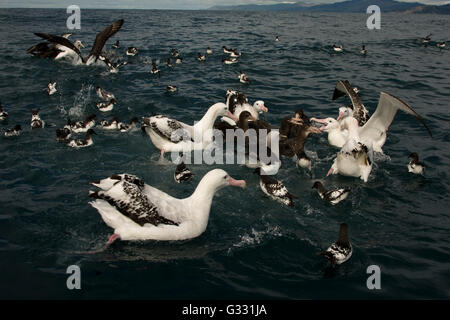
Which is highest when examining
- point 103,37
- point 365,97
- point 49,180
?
point 103,37

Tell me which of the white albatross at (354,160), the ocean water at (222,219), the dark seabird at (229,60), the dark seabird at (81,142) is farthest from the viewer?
the dark seabird at (229,60)

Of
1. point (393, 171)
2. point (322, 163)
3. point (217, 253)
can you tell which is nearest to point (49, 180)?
point (217, 253)

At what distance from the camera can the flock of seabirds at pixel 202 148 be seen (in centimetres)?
667

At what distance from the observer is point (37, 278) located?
230 inches

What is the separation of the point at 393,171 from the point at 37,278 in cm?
916

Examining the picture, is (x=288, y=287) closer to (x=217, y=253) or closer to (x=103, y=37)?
(x=217, y=253)

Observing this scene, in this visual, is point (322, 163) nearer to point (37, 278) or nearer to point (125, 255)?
point (125, 255)

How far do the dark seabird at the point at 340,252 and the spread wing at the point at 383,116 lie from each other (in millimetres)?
4752

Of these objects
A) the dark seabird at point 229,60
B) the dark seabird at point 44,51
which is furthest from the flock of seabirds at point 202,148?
the dark seabird at point 229,60

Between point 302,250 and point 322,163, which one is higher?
point 322,163

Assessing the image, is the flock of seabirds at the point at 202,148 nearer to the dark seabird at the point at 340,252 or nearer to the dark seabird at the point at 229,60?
the dark seabird at the point at 340,252
